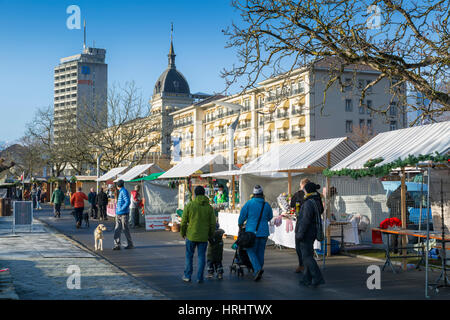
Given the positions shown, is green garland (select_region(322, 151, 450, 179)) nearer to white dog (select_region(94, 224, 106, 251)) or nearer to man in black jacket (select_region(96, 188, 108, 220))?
white dog (select_region(94, 224, 106, 251))

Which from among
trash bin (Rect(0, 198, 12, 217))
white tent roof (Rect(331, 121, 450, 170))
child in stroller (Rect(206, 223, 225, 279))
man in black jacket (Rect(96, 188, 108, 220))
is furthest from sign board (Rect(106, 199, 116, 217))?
child in stroller (Rect(206, 223, 225, 279))

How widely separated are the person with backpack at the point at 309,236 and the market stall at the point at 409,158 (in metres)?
1.92

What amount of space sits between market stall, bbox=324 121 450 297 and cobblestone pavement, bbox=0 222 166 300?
5020 mm

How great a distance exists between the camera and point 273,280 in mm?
10406

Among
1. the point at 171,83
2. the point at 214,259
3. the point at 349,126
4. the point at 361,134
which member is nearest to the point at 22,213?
the point at 214,259

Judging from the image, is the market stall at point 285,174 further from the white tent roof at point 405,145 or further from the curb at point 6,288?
the curb at point 6,288

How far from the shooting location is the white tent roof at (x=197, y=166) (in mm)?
23328

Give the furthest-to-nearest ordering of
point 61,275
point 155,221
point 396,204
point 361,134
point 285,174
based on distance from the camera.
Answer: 1. point 361,134
2. point 155,221
3. point 285,174
4. point 396,204
5. point 61,275

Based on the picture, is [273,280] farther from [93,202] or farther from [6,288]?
[93,202]

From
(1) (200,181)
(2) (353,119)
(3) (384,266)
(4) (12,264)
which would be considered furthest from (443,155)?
(2) (353,119)

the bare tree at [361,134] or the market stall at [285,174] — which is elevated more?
the bare tree at [361,134]

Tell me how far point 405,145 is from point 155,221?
1458cm

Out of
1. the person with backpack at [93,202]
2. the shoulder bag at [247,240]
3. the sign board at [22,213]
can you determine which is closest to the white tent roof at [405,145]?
the shoulder bag at [247,240]

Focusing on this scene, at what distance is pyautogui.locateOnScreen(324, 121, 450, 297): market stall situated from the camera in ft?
33.7
